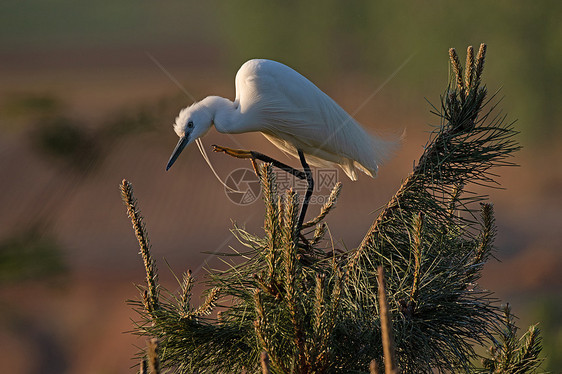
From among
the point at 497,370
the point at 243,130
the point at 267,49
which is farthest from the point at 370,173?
the point at 267,49

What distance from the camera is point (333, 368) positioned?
483 mm

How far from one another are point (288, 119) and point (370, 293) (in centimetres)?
62

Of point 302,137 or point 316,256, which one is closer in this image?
point 316,256

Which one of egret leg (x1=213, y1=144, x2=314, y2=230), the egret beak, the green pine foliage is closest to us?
the green pine foliage

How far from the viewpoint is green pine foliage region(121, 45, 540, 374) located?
1.48 feet

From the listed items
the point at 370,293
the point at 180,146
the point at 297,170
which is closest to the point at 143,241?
the point at 370,293

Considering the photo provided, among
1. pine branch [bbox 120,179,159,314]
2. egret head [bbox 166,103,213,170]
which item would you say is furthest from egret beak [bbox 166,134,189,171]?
pine branch [bbox 120,179,159,314]

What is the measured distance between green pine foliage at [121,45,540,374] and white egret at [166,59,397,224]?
0.43 metres

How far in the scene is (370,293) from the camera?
583 mm

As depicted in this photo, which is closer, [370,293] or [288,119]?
[370,293]

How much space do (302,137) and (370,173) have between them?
0.59 ft

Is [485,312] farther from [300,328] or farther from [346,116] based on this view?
[346,116]

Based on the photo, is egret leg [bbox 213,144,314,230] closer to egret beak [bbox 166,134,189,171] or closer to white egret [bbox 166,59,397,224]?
white egret [bbox 166,59,397,224]

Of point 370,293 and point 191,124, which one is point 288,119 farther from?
point 370,293
